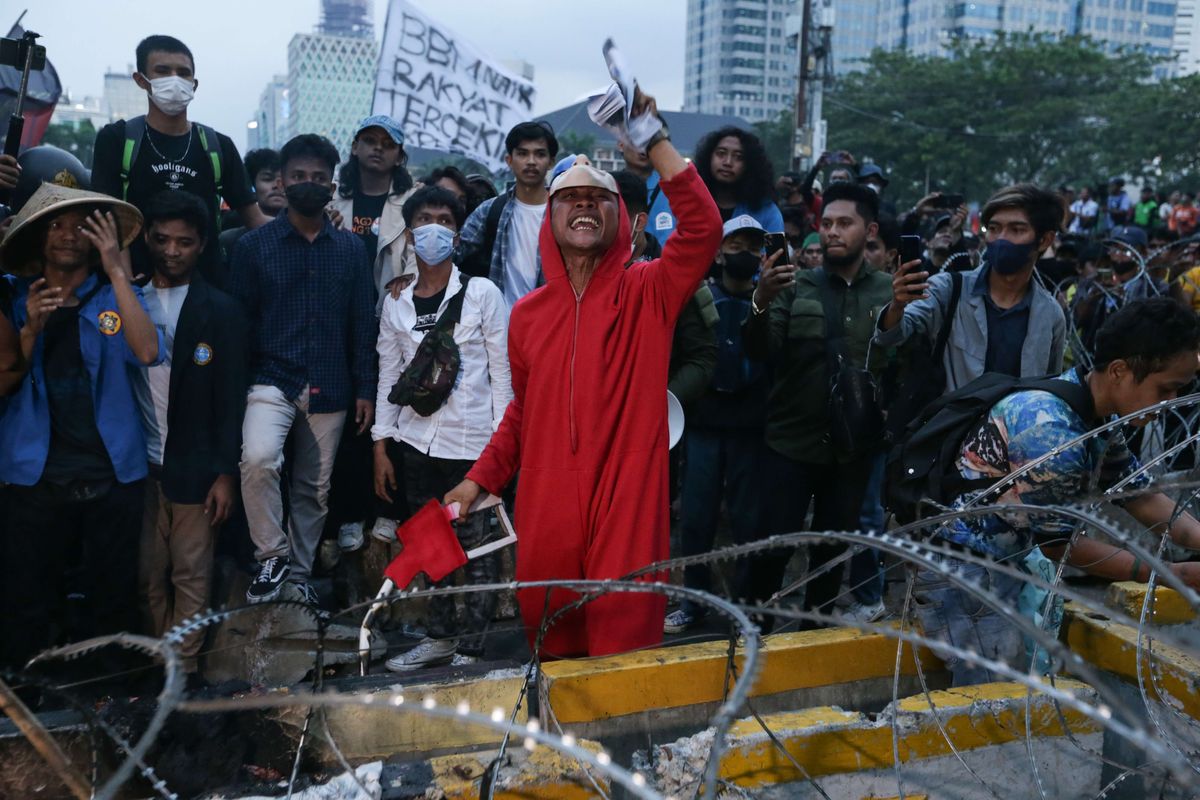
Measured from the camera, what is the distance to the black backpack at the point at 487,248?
17.8 feet

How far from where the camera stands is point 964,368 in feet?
14.2

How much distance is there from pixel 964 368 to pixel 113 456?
3.52 metres

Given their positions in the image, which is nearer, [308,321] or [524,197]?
[308,321]

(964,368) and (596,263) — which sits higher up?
(596,263)

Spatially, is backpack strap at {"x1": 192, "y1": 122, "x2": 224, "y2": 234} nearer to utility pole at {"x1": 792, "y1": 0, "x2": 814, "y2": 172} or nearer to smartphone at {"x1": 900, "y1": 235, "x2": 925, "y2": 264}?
smartphone at {"x1": 900, "y1": 235, "x2": 925, "y2": 264}

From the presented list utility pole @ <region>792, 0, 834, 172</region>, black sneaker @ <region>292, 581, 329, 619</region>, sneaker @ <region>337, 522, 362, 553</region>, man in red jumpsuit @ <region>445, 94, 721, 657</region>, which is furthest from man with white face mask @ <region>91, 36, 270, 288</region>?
utility pole @ <region>792, 0, 834, 172</region>

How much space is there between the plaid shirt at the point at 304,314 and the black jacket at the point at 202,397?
0.86ft

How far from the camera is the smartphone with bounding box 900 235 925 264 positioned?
4145 millimetres

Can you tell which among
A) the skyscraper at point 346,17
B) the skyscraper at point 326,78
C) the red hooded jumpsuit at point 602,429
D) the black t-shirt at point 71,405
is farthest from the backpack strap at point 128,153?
the skyscraper at point 346,17

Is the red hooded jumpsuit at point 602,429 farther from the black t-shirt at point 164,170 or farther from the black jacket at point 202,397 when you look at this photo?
the black t-shirt at point 164,170

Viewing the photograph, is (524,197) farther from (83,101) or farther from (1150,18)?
(83,101)

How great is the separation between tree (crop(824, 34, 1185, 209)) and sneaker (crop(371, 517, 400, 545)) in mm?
38877

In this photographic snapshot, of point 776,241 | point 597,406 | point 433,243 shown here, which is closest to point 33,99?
point 433,243

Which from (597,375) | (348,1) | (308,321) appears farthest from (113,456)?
(348,1)
